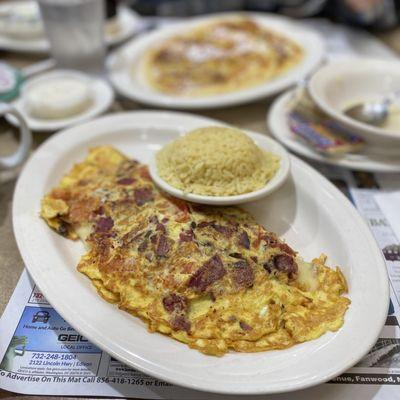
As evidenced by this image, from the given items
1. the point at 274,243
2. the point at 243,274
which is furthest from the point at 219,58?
the point at 243,274

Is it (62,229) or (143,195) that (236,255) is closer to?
(143,195)

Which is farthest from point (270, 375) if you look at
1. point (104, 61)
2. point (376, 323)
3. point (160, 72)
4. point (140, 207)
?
point (104, 61)

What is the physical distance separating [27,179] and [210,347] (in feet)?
2.95

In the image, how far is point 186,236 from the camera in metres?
1.15

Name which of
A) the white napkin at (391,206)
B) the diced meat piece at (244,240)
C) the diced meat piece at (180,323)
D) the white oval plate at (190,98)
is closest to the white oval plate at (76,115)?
the white oval plate at (190,98)

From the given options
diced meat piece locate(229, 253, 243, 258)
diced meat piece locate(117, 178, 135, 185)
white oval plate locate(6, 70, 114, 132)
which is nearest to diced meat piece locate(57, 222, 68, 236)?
diced meat piece locate(117, 178, 135, 185)

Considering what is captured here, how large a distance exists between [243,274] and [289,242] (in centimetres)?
29

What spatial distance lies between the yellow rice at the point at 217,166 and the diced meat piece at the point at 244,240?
15cm

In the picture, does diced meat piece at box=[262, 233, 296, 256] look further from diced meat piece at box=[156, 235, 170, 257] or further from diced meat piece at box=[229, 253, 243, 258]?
diced meat piece at box=[156, 235, 170, 257]

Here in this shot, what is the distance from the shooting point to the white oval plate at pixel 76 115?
72.7 inches

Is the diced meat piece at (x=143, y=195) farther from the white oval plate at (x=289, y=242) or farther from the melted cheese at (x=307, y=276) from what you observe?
the melted cheese at (x=307, y=276)

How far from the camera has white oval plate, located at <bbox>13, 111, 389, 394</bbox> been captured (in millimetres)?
874

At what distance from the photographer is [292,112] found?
1.87 meters

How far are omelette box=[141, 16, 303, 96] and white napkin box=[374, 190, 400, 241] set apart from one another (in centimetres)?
97
